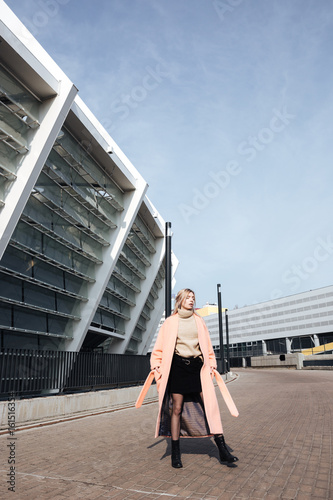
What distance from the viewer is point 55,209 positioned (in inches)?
658

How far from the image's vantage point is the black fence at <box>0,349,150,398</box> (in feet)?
28.8

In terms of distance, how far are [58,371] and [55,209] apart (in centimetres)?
793

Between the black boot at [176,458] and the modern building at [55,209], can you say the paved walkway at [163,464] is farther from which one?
the modern building at [55,209]

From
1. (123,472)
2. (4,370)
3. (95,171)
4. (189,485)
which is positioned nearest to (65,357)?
(4,370)

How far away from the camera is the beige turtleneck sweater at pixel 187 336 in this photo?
480 cm

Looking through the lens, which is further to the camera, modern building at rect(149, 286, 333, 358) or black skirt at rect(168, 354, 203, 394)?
modern building at rect(149, 286, 333, 358)

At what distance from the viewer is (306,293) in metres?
77.4

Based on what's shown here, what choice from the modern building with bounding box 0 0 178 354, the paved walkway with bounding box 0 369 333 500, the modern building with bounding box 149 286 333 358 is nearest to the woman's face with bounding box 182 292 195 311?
the paved walkway with bounding box 0 369 333 500

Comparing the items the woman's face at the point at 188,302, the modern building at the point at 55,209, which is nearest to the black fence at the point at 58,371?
the modern building at the point at 55,209

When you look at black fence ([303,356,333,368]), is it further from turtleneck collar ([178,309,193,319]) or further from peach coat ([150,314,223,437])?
turtleneck collar ([178,309,193,319])

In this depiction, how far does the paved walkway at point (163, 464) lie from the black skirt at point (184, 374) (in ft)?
2.68

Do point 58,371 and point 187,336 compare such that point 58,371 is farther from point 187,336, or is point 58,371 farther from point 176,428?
point 187,336

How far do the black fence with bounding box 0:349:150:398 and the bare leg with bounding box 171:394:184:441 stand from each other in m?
5.01

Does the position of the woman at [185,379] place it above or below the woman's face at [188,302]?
below
